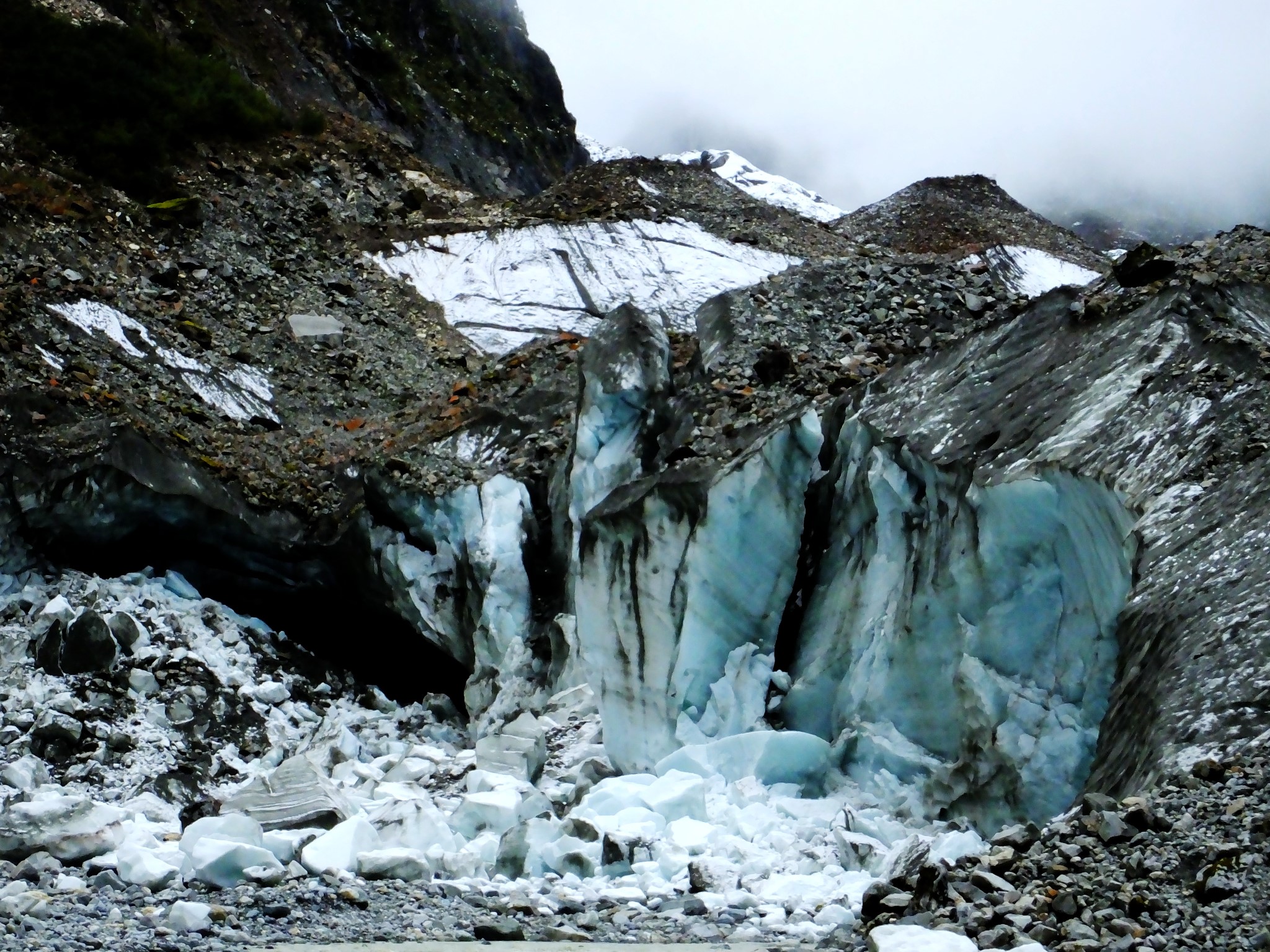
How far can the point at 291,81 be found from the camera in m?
29.8

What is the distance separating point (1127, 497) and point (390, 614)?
8.49 m

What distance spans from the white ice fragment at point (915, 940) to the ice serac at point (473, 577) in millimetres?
6558

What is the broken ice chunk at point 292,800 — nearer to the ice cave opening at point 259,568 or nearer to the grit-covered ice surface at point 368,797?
the grit-covered ice surface at point 368,797

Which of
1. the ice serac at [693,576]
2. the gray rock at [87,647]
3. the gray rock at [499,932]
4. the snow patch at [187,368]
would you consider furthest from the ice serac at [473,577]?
the gray rock at [499,932]

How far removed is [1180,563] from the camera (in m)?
5.78

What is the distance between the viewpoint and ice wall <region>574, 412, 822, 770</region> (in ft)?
29.7

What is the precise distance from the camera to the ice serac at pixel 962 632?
6.64 m

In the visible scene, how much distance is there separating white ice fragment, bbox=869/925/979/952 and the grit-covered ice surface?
2.62ft

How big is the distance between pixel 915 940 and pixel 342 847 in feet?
12.4

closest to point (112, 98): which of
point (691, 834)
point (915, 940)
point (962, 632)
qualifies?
point (691, 834)

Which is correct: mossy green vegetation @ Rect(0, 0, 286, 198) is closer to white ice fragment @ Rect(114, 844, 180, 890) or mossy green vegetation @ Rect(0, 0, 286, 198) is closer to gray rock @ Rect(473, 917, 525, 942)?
white ice fragment @ Rect(114, 844, 180, 890)

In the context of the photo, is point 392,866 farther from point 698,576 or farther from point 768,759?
point 698,576

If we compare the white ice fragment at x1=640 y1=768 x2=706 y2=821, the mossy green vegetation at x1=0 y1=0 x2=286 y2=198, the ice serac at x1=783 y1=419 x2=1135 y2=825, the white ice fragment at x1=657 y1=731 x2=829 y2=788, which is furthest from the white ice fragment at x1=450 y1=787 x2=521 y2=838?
the mossy green vegetation at x1=0 y1=0 x2=286 y2=198

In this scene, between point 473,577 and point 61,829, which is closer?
point 61,829
